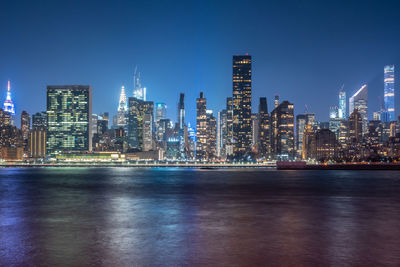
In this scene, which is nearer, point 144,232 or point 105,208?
point 144,232

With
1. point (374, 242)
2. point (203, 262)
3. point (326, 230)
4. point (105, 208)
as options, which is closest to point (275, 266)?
point (203, 262)

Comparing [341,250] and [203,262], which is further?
[341,250]

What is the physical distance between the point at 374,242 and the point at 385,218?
1078 centimetres

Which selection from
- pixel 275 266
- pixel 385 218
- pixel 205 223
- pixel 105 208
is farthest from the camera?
pixel 105 208

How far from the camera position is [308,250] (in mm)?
17344

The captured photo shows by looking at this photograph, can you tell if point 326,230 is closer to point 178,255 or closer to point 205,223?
point 205,223

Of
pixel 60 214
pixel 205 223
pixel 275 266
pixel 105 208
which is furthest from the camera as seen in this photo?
pixel 105 208

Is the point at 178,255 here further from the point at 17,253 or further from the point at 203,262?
the point at 17,253

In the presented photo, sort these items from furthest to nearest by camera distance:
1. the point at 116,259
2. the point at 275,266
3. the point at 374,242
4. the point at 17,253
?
the point at 374,242
the point at 17,253
the point at 116,259
the point at 275,266

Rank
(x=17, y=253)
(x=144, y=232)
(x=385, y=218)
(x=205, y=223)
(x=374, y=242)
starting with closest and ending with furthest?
(x=17, y=253), (x=374, y=242), (x=144, y=232), (x=205, y=223), (x=385, y=218)

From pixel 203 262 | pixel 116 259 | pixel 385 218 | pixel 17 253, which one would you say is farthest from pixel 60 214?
pixel 385 218

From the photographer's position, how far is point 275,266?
14.5m

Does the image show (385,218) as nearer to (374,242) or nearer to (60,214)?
(374,242)

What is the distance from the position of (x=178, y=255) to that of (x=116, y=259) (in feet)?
8.17
